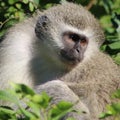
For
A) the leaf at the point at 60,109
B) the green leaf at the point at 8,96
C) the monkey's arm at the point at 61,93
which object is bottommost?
the monkey's arm at the point at 61,93

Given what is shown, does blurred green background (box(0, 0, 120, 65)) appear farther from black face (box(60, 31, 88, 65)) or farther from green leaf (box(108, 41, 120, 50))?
black face (box(60, 31, 88, 65))

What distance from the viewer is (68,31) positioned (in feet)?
22.7

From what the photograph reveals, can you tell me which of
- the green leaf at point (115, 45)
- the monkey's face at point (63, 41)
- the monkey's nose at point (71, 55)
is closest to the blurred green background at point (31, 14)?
the green leaf at point (115, 45)

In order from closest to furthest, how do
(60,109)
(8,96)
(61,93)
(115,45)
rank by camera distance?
(60,109), (8,96), (61,93), (115,45)

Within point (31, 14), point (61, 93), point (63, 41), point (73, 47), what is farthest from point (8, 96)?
point (31, 14)

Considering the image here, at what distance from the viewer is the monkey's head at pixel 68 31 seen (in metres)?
6.74

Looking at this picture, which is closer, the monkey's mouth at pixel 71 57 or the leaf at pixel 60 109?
the leaf at pixel 60 109

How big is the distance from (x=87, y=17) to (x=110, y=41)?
64 cm

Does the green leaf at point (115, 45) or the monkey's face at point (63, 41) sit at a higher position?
the monkey's face at point (63, 41)

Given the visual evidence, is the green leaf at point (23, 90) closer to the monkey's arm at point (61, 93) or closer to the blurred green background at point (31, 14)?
the monkey's arm at point (61, 93)

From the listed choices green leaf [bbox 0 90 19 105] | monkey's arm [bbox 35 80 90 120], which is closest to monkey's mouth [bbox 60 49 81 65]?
monkey's arm [bbox 35 80 90 120]

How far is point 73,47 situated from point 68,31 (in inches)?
16.3

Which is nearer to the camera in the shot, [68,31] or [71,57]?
[71,57]

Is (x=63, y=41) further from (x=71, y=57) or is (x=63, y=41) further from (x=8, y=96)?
(x=8, y=96)
